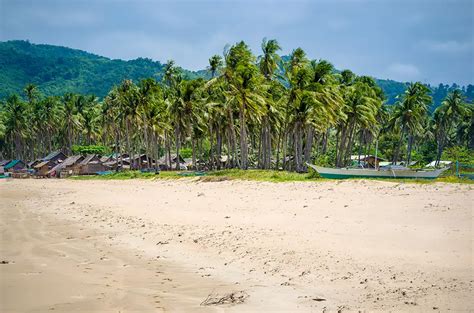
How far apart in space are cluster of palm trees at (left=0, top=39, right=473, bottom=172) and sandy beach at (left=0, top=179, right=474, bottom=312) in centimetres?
2497

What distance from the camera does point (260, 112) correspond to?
4038 centimetres

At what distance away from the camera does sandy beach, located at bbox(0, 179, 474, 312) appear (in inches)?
269

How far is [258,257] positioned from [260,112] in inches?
1231

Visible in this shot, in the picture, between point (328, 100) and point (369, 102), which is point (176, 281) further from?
point (369, 102)

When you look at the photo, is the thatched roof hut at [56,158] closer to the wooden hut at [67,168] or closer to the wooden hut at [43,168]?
the wooden hut at [43,168]

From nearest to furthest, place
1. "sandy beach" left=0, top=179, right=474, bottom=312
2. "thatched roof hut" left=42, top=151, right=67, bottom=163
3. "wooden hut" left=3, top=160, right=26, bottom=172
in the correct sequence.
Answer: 1. "sandy beach" left=0, top=179, right=474, bottom=312
2. "thatched roof hut" left=42, top=151, right=67, bottom=163
3. "wooden hut" left=3, top=160, right=26, bottom=172

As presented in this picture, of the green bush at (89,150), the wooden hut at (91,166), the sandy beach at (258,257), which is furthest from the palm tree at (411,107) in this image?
the green bush at (89,150)

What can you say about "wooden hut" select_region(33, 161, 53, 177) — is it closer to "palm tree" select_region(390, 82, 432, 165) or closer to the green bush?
the green bush

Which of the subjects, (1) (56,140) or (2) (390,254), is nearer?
(2) (390,254)

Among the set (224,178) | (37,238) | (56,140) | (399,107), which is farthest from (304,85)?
(56,140)

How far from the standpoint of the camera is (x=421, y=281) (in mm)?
7438

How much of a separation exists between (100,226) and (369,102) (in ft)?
130

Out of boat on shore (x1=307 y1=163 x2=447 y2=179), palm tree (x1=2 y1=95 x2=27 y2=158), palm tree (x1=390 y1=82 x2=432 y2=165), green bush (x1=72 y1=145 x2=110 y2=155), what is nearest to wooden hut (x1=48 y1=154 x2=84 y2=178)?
green bush (x1=72 y1=145 x2=110 y2=155)

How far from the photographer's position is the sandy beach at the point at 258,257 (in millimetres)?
6828
